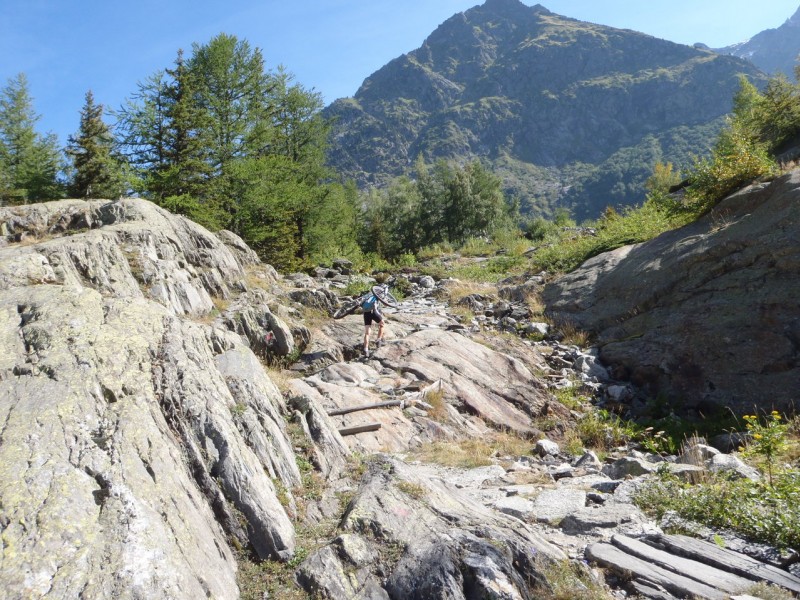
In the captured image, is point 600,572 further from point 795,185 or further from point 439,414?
point 795,185

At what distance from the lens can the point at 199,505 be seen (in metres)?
4.88

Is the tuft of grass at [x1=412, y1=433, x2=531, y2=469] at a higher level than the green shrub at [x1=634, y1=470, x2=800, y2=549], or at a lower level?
lower

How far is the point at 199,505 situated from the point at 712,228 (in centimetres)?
1497

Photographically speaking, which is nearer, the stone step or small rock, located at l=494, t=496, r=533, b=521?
the stone step

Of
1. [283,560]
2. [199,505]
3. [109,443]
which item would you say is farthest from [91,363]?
[283,560]

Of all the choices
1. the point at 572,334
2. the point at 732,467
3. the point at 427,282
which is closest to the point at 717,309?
the point at 572,334

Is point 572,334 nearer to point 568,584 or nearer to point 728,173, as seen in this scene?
point 728,173

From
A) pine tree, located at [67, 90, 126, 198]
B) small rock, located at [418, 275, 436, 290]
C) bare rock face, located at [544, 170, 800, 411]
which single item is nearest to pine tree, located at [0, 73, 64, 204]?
pine tree, located at [67, 90, 126, 198]

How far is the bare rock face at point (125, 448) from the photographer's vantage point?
3.72m

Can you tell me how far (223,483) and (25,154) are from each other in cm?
4282

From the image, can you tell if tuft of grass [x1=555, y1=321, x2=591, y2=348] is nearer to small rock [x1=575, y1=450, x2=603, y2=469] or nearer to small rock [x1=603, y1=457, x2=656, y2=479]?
small rock [x1=575, y1=450, x2=603, y2=469]

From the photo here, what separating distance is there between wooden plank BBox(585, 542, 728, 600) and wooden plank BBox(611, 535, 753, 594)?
2.6 inches

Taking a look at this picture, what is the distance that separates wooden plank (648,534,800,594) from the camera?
4598mm

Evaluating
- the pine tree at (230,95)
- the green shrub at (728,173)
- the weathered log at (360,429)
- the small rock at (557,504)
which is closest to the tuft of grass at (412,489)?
the small rock at (557,504)
